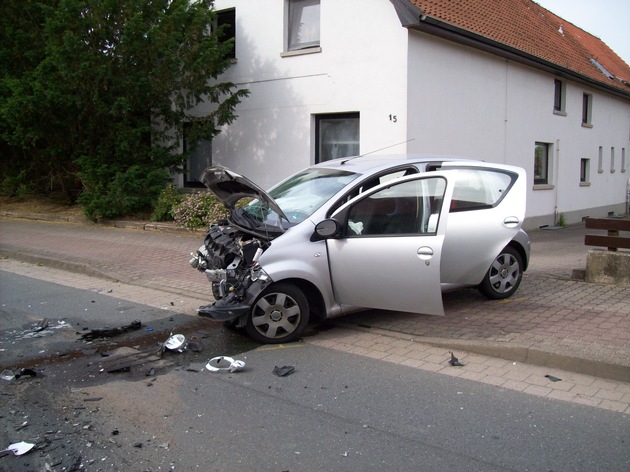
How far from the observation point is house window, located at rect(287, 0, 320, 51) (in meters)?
14.0

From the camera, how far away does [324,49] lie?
13570 millimetres

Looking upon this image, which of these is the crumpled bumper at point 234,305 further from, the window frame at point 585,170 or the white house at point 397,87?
the window frame at point 585,170

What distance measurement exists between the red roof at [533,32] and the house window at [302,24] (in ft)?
8.21

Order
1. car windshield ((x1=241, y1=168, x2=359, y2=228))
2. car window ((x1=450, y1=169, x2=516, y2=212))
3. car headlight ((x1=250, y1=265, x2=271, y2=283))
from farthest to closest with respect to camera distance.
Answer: car window ((x1=450, y1=169, x2=516, y2=212))
car windshield ((x1=241, y1=168, x2=359, y2=228))
car headlight ((x1=250, y1=265, x2=271, y2=283))

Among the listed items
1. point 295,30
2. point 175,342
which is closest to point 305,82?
point 295,30

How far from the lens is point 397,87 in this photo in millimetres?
12492

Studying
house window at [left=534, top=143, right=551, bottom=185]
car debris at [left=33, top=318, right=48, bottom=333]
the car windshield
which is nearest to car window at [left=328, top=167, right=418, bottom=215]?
the car windshield

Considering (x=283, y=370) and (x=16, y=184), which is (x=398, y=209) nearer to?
(x=283, y=370)

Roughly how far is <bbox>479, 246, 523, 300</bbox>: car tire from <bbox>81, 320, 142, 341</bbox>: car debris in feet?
13.5

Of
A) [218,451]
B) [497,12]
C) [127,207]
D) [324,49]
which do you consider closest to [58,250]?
[127,207]

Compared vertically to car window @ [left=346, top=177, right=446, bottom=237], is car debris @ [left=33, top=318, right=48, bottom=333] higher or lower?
lower

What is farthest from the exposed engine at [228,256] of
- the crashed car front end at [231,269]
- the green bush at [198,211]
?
the green bush at [198,211]

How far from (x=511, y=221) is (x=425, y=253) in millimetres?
1745

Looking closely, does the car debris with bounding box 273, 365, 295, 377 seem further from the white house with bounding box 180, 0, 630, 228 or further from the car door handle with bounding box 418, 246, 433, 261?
the white house with bounding box 180, 0, 630, 228
